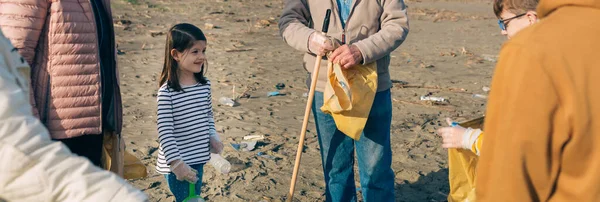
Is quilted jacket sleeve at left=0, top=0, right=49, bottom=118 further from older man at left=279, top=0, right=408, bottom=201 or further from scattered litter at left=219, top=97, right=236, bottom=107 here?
scattered litter at left=219, top=97, right=236, bottom=107

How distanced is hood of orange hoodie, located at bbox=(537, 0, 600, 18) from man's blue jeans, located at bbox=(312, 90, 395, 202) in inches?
90.0

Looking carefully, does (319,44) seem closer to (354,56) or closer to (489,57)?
(354,56)

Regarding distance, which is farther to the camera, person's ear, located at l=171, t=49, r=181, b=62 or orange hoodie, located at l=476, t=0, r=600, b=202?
person's ear, located at l=171, t=49, r=181, b=62

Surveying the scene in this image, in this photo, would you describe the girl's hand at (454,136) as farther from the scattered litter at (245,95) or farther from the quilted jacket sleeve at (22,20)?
the scattered litter at (245,95)

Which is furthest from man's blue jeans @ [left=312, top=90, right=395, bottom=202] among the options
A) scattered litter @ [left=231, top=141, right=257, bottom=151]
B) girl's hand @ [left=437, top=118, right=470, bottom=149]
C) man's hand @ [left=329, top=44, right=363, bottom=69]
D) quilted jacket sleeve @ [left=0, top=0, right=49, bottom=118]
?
scattered litter @ [left=231, top=141, right=257, bottom=151]

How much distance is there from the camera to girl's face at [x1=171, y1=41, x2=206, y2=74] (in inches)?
170

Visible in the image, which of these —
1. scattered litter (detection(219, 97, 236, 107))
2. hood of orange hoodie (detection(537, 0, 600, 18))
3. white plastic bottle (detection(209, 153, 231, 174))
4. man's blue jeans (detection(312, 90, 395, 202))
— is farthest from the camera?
scattered litter (detection(219, 97, 236, 107))

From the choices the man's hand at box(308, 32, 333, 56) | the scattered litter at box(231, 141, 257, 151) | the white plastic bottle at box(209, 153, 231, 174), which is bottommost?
the scattered litter at box(231, 141, 257, 151)

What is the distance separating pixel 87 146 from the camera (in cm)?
374

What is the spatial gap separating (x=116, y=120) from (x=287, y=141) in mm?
3298

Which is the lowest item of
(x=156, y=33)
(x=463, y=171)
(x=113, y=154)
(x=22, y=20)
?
(x=156, y=33)

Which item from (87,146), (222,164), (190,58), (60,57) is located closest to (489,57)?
(222,164)

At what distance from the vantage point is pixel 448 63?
36.7ft

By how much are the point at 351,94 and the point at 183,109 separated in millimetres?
982
